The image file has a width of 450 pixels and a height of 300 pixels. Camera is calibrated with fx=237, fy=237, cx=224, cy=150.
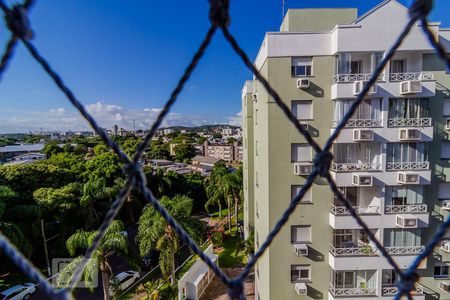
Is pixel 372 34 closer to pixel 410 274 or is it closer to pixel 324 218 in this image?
pixel 324 218

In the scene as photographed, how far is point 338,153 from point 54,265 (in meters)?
12.0

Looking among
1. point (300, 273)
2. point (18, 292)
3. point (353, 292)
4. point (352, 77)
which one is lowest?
point (18, 292)

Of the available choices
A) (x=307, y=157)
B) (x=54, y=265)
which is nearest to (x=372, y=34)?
(x=307, y=157)

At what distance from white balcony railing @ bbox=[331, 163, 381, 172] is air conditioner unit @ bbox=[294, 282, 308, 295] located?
3168 millimetres

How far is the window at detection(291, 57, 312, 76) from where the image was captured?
5977mm

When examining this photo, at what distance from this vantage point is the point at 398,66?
6.09 metres

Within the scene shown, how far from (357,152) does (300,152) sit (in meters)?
1.45

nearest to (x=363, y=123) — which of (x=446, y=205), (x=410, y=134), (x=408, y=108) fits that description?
(x=410, y=134)

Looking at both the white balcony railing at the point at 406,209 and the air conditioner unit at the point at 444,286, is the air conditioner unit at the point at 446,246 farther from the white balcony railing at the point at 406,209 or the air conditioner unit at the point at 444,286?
the white balcony railing at the point at 406,209

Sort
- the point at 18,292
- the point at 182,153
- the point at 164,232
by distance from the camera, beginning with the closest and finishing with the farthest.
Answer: the point at 164,232 < the point at 18,292 < the point at 182,153

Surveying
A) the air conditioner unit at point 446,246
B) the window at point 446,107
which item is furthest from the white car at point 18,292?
the window at point 446,107

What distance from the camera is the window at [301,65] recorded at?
5977 mm

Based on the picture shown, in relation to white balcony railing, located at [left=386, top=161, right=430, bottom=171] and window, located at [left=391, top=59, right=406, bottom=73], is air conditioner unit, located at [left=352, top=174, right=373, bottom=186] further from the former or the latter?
window, located at [left=391, top=59, right=406, bottom=73]

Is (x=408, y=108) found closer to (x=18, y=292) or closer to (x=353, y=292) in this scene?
(x=353, y=292)
